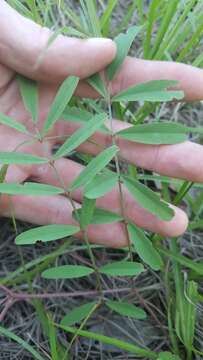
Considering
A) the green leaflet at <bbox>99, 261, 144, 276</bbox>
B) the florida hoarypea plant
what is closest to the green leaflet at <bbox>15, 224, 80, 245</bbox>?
the florida hoarypea plant

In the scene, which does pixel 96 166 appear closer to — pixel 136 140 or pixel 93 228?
pixel 136 140

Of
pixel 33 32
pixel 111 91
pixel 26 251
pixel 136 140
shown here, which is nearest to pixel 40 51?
pixel 33 32

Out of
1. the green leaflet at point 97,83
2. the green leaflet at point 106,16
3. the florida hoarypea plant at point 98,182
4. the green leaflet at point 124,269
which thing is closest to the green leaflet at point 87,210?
the florida hoarypea plant at point 98,182

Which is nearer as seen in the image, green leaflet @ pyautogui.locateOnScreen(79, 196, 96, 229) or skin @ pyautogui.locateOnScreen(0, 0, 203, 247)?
green leaflet @ pyautogui.locateOnScreen(79, 196, 96, 229)

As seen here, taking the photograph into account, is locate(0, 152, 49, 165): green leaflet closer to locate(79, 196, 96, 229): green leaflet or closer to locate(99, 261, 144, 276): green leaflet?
locate(79, 196, 96, 229): green leaflet

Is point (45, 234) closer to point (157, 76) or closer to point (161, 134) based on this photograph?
point (161, 134)

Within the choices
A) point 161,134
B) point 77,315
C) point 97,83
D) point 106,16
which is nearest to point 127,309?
point 77,315
